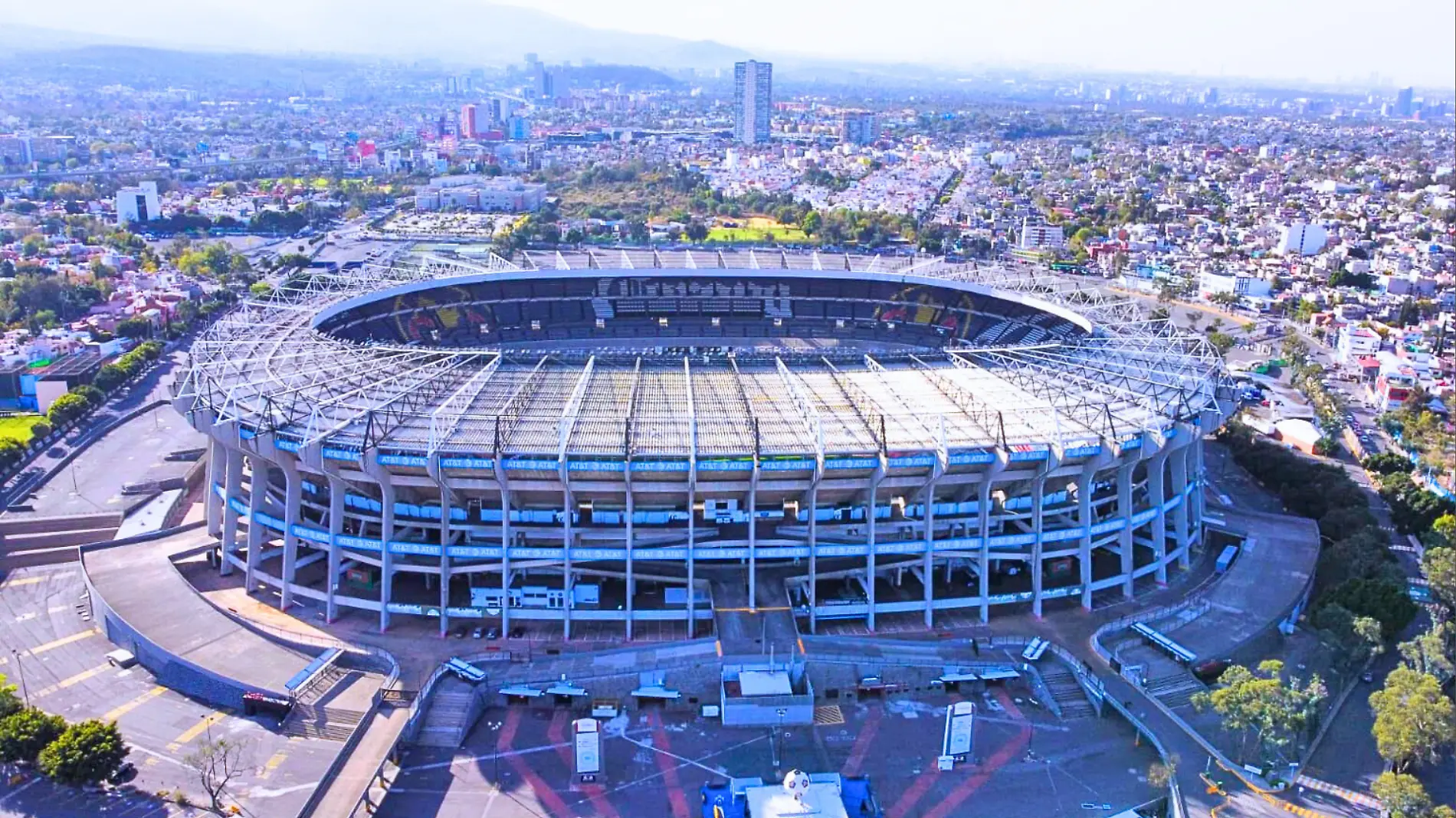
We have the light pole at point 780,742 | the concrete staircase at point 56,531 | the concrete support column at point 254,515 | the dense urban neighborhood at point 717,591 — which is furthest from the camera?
the concrete staircase at point 56,531

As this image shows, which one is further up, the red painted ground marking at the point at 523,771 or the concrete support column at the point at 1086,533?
the concrete support column at the point at 1086,533

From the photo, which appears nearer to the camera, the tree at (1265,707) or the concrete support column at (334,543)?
the tree at (1265,707)

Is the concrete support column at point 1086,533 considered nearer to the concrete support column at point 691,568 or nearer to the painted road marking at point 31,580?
the concrete support column at point 691,568

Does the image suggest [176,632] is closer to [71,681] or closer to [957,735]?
[71,681]

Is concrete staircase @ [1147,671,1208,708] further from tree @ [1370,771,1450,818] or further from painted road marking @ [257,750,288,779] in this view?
painted road marking @ [257,750,288,779]

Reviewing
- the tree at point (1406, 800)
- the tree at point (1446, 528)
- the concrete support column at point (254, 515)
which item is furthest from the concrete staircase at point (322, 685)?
the tree at point (1446, 528)

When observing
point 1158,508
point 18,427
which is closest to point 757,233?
point 18,427

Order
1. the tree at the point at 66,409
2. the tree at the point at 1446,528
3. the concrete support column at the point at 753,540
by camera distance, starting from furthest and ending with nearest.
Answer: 1. the tree at the point at 66,409
2. the tree at the point at 1446,528
3. the concrete support column at the point at 753,540
